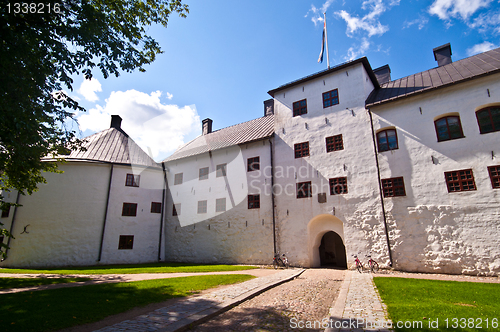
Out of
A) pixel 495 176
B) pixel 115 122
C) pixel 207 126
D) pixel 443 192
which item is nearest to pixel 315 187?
pixel 443 192

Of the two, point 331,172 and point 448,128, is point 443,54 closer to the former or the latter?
point 448,128

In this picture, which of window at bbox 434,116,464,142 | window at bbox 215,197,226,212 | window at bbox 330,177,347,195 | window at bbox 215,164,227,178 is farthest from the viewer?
window at bbox 215,164,227,178

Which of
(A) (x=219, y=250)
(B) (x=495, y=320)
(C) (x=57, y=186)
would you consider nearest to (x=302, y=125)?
(A) (x=219, y=250)

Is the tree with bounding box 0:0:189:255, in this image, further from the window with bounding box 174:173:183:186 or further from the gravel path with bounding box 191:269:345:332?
the window with bounding box 174:173:183:186

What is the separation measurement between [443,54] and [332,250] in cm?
1644

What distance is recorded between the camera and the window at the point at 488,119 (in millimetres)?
12477

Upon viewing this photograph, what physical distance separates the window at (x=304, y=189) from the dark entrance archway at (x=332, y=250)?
176 inches

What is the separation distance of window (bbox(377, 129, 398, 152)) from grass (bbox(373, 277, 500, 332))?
7.89 metres

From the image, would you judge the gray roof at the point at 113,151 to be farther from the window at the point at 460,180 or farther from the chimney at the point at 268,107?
the window at the point at 460,180

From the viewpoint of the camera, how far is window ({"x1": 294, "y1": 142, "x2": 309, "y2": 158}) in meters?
18.2

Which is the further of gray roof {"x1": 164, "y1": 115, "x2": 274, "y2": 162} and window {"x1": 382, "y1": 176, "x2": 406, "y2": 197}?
gray roof {"x1": 164, "y1": 115, "x2": 274, "y2": 162}

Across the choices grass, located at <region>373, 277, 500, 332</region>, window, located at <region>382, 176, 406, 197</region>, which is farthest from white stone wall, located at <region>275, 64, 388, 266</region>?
grass, located at <region>373, 277, 500, 332</region>

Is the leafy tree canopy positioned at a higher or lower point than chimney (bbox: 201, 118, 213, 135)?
lower

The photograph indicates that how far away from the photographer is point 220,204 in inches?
833
